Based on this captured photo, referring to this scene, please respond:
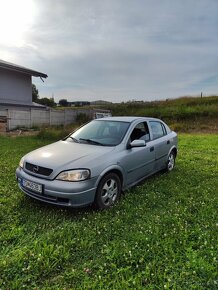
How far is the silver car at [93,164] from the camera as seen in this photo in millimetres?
3455

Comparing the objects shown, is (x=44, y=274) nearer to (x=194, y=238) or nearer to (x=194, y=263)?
(x=194, y=263)

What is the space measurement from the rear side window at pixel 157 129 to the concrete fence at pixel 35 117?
37.3 ft

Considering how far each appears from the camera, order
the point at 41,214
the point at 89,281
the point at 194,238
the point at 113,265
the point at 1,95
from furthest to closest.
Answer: the point at 1,95, the point at 41,214, the point at 194,238, the point at 113,265, the point at 89,281

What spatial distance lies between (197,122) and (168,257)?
59.7ft

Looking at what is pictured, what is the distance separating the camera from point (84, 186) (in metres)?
3.43

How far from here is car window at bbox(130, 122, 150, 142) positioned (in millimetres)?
4750

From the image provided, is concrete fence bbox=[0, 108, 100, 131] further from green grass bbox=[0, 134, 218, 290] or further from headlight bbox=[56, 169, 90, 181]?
headlight bbox=[56, 169, 90, 181]

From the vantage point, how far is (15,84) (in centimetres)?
1767

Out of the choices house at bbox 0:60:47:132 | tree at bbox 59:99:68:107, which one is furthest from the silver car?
tree at bbox 59:99:68:107

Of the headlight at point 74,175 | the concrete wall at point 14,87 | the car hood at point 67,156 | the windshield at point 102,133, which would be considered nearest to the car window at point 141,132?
the windshield at point 102,133

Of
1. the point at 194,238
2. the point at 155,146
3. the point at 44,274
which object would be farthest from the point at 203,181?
the point at 44,274

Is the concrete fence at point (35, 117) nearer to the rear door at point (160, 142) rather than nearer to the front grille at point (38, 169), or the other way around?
the rear door at point (160, 142)

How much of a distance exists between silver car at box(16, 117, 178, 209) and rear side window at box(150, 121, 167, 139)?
0.11 meters

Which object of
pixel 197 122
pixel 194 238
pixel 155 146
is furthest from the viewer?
pixel 197 122
